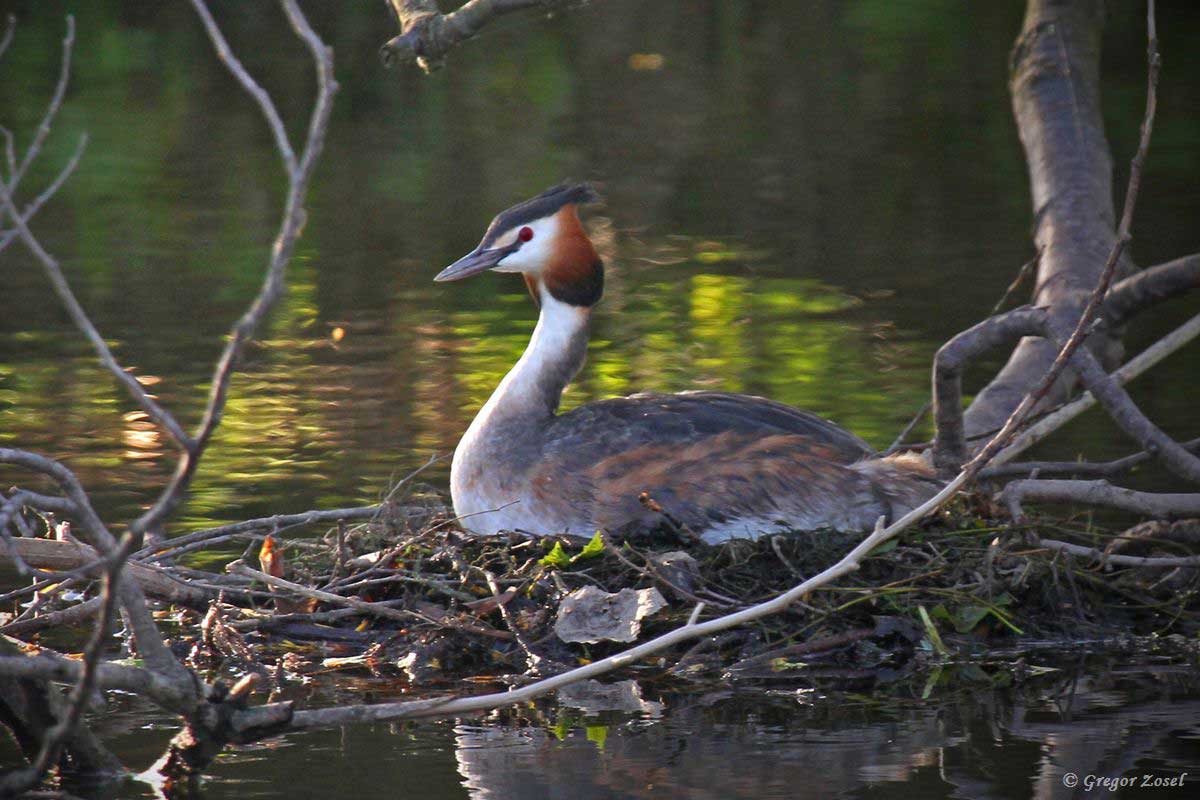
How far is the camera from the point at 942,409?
257 inches

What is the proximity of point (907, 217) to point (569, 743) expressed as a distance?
9171 mm

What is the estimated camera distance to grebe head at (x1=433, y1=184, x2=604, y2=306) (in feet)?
23.3

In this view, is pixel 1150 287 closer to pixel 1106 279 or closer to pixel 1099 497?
pixel 1099 497

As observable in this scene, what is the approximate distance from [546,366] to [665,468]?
2.56 ft

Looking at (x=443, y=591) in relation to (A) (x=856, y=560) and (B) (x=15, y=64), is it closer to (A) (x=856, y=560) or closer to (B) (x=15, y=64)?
(A) (x=856, y=560)

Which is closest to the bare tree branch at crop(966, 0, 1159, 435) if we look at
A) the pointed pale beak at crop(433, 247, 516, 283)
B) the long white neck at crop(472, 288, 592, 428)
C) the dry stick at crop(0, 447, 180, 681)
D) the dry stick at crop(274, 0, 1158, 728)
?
the long white neck at crop(472, 288, 592, 428)

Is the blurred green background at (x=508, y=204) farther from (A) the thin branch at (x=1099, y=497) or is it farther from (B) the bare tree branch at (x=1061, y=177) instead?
(A) the thin branch at (x=1099, y=497)

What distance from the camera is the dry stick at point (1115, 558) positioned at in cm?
620

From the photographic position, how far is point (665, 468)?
21.6 feet

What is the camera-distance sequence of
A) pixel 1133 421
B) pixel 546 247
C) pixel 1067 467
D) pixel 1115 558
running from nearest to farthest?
pixel 1115 558
pixel 1133 421
pixel 1067 467
pixel 546 247

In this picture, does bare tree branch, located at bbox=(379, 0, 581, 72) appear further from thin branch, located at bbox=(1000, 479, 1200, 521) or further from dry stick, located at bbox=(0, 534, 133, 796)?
dry stick, located at bbox=(0, 534, 133, 796)

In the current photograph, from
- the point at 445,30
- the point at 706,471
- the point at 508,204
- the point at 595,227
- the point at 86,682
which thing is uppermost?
the point at 445,30

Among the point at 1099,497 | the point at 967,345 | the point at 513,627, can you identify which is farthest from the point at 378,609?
the point at 1099,497

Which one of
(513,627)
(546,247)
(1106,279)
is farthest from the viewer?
(546,247)
